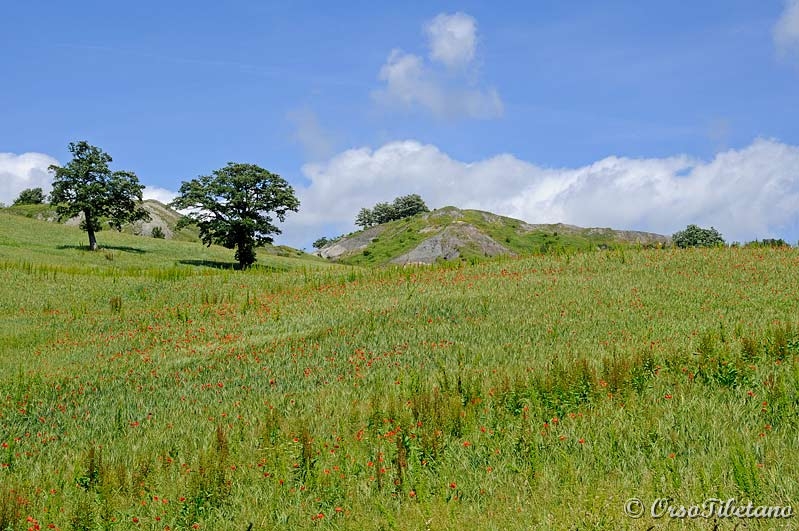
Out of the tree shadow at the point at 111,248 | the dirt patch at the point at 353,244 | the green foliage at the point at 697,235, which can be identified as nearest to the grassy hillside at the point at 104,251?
the tree shadow at the point at 111,248

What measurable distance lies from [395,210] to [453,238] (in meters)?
60.3

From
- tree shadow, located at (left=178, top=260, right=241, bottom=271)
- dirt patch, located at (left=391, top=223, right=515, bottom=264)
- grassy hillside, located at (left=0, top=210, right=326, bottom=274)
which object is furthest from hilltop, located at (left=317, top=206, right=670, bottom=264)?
tree shadow, located at (left=178, top=260, right=241, bottom=271)

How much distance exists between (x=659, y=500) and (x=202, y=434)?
592 cm

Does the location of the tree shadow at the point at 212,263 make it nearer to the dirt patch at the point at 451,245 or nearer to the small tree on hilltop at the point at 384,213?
the dirt patch at the point at 451,245

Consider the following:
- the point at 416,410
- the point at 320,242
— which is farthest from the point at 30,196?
the point at 416,410

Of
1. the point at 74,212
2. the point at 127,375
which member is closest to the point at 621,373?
the point at 127,375

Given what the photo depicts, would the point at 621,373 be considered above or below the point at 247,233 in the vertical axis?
below

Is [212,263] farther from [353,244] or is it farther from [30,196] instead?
[30,196]

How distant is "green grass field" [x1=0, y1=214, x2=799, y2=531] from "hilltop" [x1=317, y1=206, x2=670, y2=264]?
60580 millimetres

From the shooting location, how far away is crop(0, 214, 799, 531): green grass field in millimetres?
5320

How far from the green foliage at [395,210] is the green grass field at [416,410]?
12936 centimetres

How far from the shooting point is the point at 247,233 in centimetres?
4922

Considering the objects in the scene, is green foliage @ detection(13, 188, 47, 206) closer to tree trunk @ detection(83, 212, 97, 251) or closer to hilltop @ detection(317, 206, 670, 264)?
hilltop @ detection(317, 206, 670, 264)

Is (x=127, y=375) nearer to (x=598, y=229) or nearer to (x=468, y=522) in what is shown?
(x=468, y=522)
